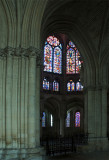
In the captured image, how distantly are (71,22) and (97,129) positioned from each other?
359 inches

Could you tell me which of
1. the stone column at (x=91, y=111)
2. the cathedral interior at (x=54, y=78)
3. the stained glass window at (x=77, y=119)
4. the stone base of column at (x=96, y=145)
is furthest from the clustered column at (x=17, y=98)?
the stained glass window at (x=77, y=119)

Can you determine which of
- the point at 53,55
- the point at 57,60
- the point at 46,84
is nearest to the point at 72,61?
the point at 57,60

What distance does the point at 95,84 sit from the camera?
24.3 metres

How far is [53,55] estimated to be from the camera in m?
38.0

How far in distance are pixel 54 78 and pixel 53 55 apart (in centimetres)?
313

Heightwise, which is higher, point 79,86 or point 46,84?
point 46,84

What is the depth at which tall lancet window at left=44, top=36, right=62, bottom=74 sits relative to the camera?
37469 mm

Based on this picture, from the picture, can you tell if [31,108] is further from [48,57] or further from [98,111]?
[48,57]

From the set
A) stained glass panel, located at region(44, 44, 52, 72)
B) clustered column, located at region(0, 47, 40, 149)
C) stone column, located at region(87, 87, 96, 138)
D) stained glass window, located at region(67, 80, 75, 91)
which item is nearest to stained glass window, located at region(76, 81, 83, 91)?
stained glass window, located at region(67, 80, 75, 91)

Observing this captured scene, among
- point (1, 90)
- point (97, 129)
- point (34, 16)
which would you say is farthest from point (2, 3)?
point (97, 129)

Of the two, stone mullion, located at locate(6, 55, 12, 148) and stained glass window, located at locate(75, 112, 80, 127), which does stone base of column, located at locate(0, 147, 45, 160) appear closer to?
stone mullion, located at locate(6, 55, 12, 148)

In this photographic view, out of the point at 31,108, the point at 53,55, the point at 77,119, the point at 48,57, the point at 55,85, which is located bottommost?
the point at 77,119

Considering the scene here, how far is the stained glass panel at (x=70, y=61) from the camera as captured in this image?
126ft

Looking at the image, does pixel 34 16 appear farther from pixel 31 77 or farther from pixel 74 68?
pixel 74 68
